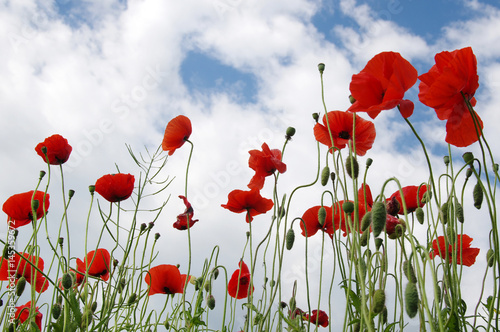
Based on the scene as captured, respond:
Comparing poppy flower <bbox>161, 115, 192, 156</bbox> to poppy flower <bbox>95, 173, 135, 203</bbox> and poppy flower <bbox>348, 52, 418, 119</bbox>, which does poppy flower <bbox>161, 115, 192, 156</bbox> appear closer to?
poppy flower <bbox>95, 173, 135, 203</bbox>

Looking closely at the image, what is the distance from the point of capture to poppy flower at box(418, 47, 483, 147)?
1270 millimetres

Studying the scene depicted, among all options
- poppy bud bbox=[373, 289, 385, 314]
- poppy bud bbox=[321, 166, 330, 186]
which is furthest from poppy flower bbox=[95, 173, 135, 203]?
poppy bud bbox=[373, 289, 385, 314]

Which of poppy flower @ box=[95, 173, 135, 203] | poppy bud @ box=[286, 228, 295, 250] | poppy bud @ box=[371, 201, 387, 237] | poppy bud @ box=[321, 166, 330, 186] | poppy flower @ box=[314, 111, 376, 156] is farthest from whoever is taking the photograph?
poppy flower @ box=[95, 173, 135, 203]

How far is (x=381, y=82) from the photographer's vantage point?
1.39 meters

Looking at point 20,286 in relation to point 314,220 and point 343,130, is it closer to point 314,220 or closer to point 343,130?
point 314,220

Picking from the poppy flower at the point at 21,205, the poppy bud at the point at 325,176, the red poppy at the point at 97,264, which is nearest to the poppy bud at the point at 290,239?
the poppy bud at the point at 325,176

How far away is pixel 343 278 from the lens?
1.87m

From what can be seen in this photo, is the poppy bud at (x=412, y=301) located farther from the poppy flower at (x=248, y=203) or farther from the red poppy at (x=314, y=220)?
the poppy flower at (x=248, y=203)

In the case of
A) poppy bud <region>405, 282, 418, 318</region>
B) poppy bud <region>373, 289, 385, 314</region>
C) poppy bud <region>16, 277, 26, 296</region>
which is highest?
poppy bud <region>16, 277, 26, 296</region>

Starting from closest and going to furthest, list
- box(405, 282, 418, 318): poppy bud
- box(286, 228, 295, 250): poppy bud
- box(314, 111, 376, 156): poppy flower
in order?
box(405, 282, 418, 318): poppy bud → box(286, 228, 295, 250): poppy bud → box(314, 111, 376, 156): poppy flower

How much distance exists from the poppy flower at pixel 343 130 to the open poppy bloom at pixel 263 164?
28cm

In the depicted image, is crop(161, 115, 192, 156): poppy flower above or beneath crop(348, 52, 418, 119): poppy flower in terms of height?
above

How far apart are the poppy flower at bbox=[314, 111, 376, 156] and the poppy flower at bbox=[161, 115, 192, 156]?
90 cm

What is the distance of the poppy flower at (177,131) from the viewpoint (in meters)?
2.58
